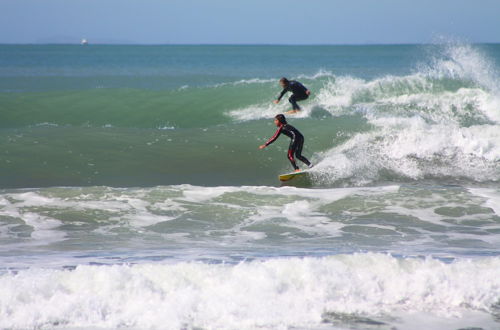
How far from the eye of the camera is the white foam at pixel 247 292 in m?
5.48

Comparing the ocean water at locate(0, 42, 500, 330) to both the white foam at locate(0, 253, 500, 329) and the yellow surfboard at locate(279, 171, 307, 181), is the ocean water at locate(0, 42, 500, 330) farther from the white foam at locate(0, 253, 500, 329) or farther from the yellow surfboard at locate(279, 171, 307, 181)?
the yellow surfboard at locate(279, 171, 307, 181)

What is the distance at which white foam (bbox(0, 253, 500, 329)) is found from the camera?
5.48 meters

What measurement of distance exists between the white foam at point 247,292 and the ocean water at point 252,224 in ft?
0.06

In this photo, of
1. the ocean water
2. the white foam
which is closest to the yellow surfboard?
the ocean water

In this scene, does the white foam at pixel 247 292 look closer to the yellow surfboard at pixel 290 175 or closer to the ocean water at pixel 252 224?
the ocean water at pixel 252 224

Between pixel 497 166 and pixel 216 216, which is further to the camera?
pixel 497 166

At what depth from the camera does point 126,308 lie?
564 cm

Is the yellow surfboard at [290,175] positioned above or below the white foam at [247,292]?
above

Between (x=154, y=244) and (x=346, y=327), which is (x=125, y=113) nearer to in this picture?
(x=154, y=244)

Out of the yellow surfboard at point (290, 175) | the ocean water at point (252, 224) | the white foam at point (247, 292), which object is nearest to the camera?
the white foam at point (247, 292)

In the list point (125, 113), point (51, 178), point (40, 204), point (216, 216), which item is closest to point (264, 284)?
point (216, 216)

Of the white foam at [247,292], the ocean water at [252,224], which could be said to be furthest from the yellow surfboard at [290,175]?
the white foam at [247,292]

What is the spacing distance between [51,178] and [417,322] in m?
9.11

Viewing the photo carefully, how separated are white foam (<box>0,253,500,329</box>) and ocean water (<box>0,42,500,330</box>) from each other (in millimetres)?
18
